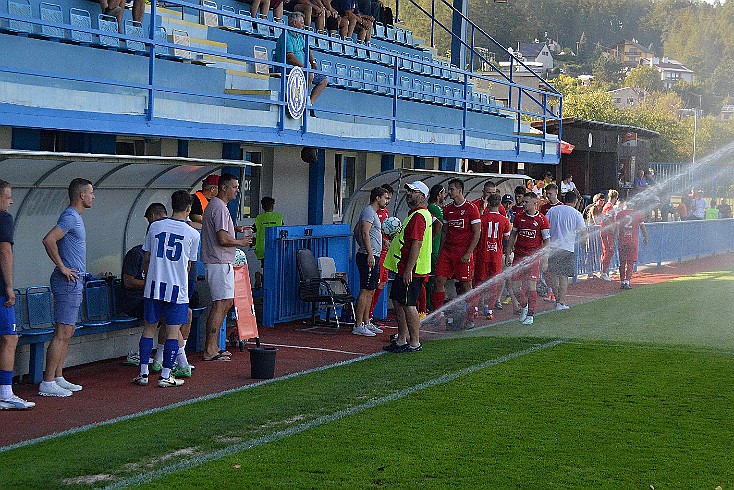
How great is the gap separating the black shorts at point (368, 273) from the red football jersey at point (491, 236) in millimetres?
1706

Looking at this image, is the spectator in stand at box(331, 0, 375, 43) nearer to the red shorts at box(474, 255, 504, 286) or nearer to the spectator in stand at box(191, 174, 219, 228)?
the red shorts at box(474, 255, 504, 286)

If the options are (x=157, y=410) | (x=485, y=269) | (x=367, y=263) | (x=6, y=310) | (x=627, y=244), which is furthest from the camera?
(x=627, y=244)

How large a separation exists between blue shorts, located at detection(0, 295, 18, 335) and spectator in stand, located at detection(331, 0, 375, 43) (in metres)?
14.7

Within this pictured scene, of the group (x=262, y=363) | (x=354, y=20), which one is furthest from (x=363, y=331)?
(x=354, y=20)

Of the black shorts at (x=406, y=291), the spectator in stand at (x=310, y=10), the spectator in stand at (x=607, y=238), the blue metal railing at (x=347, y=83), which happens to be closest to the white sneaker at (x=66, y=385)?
the blue metal railing at (x=347, y=83)

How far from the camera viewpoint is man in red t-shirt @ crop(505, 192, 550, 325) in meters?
17.1

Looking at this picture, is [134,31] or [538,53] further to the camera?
[538,53]

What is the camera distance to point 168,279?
11.0 m

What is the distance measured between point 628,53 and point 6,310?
458 feet

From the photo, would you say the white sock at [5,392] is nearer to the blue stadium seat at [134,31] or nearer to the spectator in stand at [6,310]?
the spectator in stand at [6,310]

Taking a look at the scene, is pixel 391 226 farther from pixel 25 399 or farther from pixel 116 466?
pixel 116 466

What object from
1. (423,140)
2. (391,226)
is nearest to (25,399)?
(391,226)

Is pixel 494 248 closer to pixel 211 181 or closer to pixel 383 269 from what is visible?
pixel 383 269

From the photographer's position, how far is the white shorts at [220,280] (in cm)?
1250
